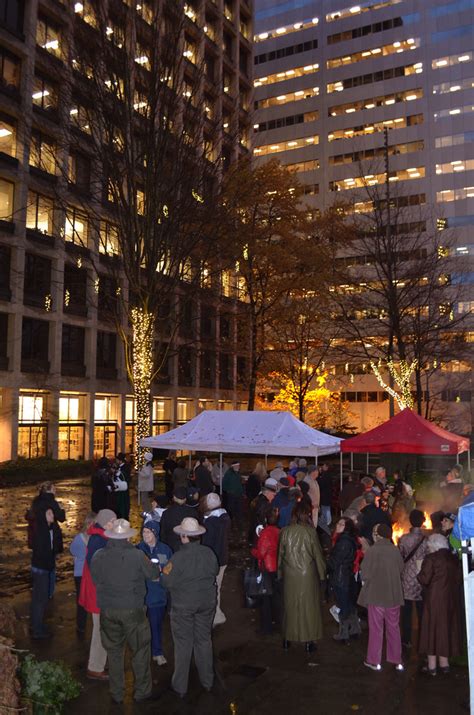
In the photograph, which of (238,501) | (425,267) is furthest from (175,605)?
(425,267)

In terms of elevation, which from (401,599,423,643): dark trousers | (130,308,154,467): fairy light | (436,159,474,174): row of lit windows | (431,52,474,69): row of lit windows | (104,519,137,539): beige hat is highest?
(431,52,474,69): row of lit windows

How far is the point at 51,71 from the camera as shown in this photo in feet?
116

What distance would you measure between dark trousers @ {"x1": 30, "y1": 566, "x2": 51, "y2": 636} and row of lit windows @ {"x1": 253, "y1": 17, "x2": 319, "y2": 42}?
82.5m

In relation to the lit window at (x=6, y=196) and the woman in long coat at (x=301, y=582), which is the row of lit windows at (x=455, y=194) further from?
the woman in long coat at (x=301, y=582)

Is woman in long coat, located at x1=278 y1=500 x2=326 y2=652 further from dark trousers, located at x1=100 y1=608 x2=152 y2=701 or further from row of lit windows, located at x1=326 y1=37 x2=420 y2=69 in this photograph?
row of lit windows, located at x1=326 y1=37 x2=420 y2=69

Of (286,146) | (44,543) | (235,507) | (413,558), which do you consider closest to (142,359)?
(235,507)

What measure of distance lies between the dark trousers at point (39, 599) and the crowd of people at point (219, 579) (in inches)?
0.5

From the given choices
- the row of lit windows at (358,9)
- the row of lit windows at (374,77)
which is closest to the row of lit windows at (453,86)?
the row of lit windows at (374,77)

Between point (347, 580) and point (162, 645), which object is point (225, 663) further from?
point (347, 580)

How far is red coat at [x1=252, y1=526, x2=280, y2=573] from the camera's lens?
27.6 ft

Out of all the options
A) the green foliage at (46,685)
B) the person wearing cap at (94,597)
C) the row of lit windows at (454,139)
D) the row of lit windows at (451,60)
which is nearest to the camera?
the green foliage at (46,685)

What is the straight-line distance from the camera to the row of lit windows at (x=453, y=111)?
66812 mm

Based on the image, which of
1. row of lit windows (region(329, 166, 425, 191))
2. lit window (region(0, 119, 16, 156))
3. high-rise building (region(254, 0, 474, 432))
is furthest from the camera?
row of lit windows (region(329, 166, 425, 191))

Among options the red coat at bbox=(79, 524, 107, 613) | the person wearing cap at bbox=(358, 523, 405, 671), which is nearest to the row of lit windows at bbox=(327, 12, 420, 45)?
the person wearing cap at bbox=(358, 523, 405, 671)
